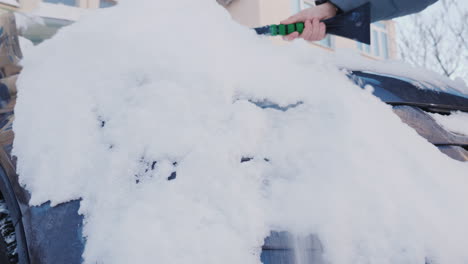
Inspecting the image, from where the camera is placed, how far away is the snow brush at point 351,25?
6.12 ft

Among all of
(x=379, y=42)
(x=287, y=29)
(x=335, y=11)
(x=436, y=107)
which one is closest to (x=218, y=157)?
(x=436, y=107)

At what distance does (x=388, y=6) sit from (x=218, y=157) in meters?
1.77

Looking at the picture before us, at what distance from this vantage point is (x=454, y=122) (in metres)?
1.06

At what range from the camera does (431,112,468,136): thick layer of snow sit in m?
1.01

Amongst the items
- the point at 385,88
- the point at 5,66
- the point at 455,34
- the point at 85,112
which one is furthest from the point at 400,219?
the point at 455,34

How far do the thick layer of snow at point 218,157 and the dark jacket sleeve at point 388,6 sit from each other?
111cm

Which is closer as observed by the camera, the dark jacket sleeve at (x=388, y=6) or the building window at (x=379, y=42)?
the dark jacket sleeve at (x=388, y=6)

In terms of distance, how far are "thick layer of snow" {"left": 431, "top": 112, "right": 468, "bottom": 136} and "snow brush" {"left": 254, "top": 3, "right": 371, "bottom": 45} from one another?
35.4 inches

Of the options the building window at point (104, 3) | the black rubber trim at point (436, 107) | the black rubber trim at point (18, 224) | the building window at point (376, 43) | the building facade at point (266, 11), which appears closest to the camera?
the black rubber trim at point (18, 224)

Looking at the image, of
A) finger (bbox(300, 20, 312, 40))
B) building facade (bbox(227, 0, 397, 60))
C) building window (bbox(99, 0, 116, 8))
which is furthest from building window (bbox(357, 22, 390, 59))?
finger (bbox(300, 20, 312, 40))

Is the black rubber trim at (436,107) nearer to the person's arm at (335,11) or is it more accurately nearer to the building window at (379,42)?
the person's arm at (335,11)

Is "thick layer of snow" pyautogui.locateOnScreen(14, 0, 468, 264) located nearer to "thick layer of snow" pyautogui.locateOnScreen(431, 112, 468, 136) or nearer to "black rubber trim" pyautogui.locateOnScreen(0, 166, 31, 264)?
"black rubber trim" pyautogui.locateOnScreen(0, 166, 31, 264)

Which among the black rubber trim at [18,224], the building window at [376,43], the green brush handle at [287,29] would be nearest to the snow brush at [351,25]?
the green brush handle at [287,29]

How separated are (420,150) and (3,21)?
1.74m
